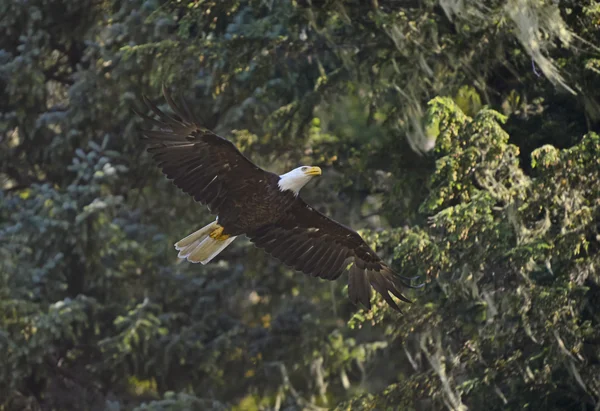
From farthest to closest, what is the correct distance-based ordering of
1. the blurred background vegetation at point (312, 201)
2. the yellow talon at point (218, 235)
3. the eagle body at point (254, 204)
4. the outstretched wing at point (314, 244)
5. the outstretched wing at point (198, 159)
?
the outstretched wing at point (314, 244)
the yellow talon at point (218, 235)
the eagle body at point (254, 204)
the blurred background vegetation at point (312, 201)
the outstretched wing at point (198, 159)

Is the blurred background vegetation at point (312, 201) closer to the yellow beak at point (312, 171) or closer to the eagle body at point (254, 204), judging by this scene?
the yellow beak at point (312, 171)

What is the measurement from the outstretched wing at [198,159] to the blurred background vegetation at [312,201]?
48.7 inches

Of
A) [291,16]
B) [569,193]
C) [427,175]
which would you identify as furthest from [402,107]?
[569,193]

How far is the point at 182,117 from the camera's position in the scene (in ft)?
26.0

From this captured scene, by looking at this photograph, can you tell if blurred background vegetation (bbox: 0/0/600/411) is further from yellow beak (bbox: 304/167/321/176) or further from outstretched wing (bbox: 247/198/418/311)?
yellow beak (bbox: 304/167/321/176)

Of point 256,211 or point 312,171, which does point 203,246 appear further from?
point 312,171

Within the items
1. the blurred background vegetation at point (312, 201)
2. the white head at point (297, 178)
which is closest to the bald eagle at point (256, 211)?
the white head at point (297, 178)

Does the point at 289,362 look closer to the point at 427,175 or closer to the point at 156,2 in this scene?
the point at 427,175

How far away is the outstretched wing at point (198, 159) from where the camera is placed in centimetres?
802

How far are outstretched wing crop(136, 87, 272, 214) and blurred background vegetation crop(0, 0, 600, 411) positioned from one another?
4.06 feet

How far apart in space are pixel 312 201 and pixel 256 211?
2.68 metres

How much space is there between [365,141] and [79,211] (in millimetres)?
2756

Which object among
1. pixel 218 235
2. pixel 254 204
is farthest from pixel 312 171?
pixel 218 235

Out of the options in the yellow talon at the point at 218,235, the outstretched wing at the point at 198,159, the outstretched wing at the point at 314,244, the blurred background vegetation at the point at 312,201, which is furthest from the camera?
the outstretched wing at the point at 314,244
